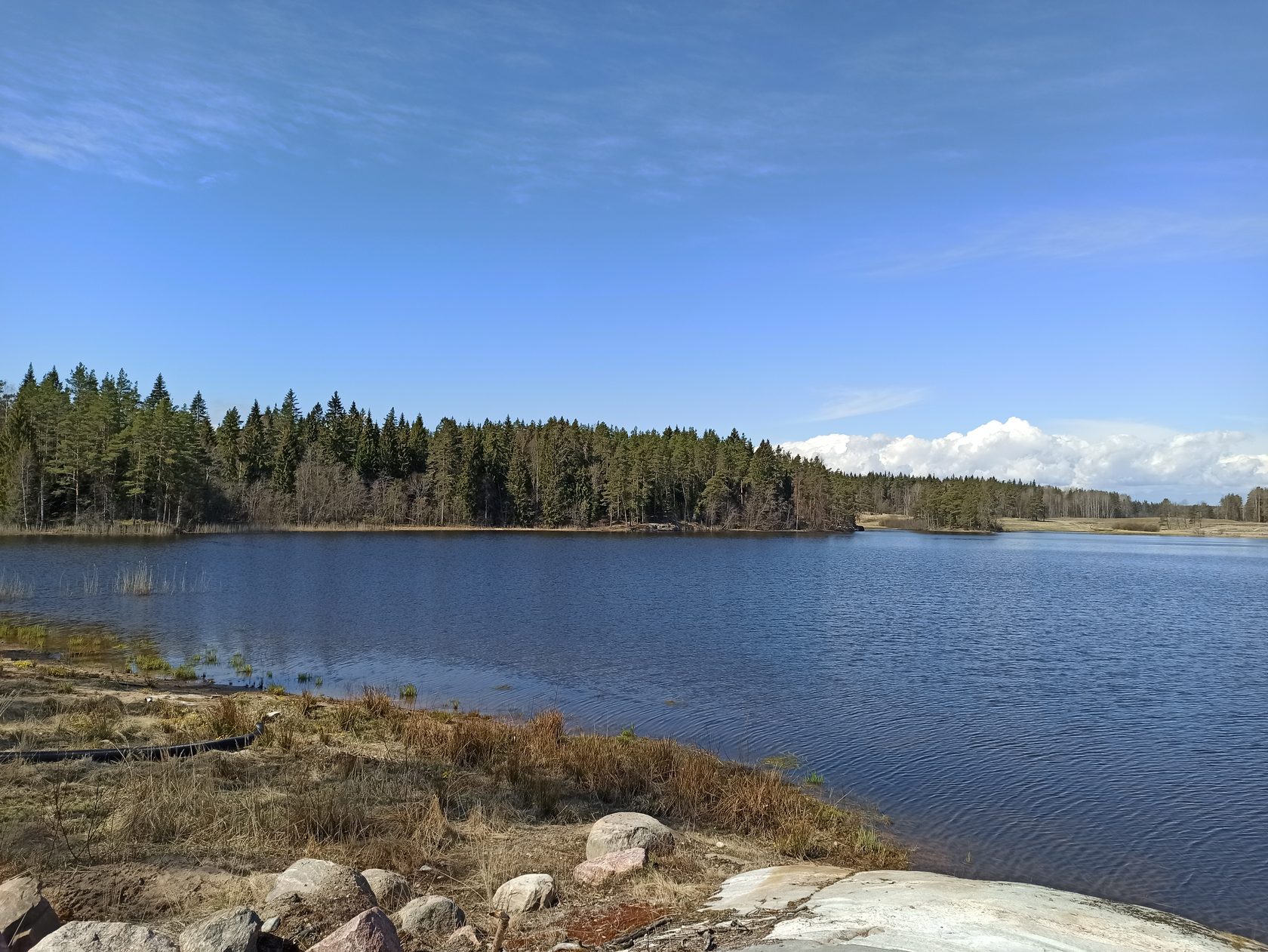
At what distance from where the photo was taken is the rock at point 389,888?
7.38 metres

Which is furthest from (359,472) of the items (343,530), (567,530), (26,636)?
(26,636)

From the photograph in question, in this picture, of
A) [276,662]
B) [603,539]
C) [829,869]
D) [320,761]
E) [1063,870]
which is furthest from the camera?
[603,539]

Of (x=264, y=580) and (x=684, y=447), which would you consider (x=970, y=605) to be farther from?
(x=684, y=447)

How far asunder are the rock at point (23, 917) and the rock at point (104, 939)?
233 mm

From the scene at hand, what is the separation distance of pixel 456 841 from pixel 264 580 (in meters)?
44.5

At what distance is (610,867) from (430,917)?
2.22m

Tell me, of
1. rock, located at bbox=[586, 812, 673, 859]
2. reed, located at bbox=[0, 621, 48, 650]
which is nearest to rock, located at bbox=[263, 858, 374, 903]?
rock, located at bbox=[586, 812, 673, 859]

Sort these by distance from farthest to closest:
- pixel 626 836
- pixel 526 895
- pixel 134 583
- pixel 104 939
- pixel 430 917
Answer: pixel 134 583 → pixel 626 836 → pixel 526 895 → pixel 430 917 → pixel 104 939

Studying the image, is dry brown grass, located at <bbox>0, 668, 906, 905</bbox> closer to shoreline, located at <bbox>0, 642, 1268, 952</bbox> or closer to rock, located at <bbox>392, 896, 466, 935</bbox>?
shoreline, located at <bbox>0, 642, 1268, 952</bbox>

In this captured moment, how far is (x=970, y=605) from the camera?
45.3m

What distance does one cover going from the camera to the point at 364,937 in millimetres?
5891

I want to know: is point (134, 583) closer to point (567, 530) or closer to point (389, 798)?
point (389, 798)

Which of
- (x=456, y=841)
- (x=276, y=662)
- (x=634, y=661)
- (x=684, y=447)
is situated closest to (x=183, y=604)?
(x=276, y=662)

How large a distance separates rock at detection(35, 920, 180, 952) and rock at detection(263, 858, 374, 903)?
1264mm
